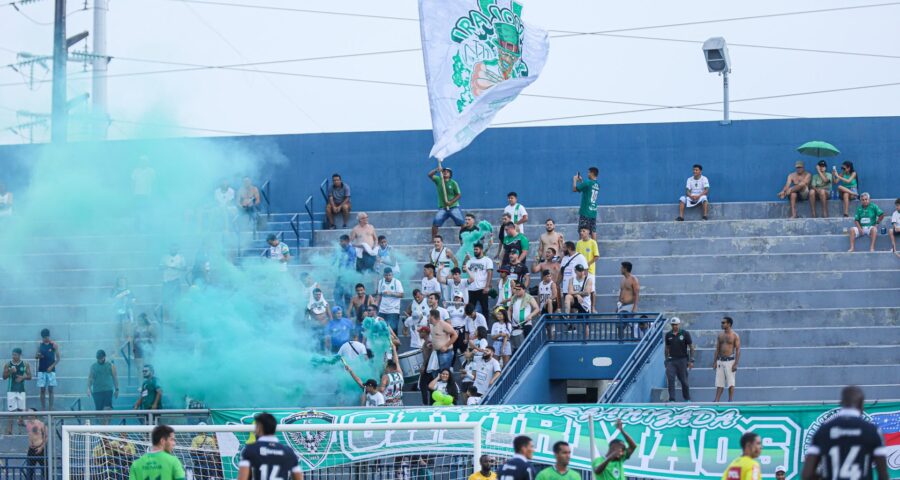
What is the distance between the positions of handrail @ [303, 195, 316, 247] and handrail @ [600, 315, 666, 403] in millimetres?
8314

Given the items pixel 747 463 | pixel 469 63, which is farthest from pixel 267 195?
pixel 747 463

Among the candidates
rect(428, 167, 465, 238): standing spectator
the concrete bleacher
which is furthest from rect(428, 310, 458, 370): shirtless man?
rect(428, 167, 465, 238): standing spectator

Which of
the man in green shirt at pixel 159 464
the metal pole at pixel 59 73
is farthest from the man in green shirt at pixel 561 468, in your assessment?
the metal pole at pixel 59 73

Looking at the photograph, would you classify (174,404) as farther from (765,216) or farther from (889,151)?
(889,151)

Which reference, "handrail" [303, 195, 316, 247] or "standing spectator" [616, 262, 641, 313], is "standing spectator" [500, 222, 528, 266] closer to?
"standing spectator" [616, 262, 641, 313]

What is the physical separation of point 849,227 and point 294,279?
410 inches

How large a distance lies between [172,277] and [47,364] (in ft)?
9.48

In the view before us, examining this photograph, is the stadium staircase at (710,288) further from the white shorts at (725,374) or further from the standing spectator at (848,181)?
the standing spectator at (848,181)

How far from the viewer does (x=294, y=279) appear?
80.8 feet

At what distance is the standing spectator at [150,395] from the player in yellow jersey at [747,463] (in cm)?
1137

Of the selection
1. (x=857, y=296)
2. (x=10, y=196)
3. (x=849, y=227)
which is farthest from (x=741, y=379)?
(x=10, y=196)

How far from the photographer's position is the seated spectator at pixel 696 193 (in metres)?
27.8

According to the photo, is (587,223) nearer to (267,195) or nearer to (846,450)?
(267,195)

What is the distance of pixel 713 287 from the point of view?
82.8 ft
